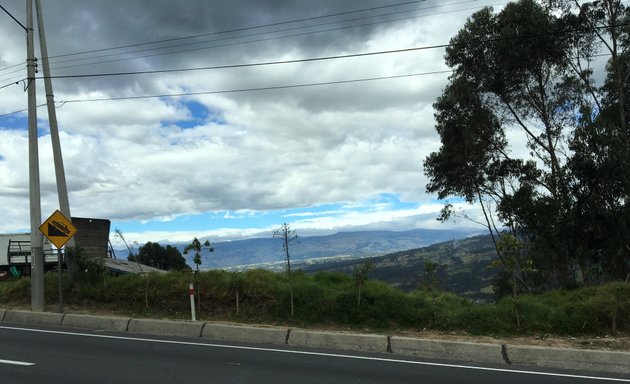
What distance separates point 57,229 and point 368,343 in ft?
30.2

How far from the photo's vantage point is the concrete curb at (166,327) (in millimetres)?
11383

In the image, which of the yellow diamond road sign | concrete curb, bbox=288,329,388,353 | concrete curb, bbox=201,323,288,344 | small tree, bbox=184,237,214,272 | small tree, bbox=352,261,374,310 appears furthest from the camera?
small tree, bbox=184,237,214,272

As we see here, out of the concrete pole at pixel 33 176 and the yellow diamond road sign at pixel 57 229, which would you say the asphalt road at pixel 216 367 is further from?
the concrete pole at pixel 33 176

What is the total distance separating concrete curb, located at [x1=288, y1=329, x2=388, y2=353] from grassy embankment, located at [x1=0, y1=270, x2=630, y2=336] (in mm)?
1258

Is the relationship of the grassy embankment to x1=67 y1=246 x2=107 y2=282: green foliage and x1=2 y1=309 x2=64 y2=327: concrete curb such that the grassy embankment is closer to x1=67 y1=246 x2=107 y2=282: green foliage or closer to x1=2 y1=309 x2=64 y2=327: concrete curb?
x1=67 y1=246 x2=107 y2=282: green foliage

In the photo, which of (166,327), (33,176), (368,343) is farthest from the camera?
(33,176)

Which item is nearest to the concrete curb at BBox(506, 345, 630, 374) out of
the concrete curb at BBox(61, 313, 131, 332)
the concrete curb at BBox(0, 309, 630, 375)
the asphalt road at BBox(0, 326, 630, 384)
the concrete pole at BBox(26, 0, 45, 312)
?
the concrete curb at BBox(0, 309, 630, 375)

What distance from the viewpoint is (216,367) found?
7789mm

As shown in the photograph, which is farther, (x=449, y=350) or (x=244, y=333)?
(x=244, y=333)

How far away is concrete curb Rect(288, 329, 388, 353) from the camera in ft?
32.1

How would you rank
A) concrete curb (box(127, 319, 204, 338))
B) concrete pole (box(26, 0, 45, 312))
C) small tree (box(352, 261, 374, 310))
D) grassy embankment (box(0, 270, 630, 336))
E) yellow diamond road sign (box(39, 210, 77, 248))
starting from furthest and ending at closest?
1. concrete pole (box(26, 0, 45, 312))
2. yellow diamond road sign (box(39, 210, 77, 248))
3. small tree (box(352, 261, 374, 310))
4. concrete curb (box(127, 319, 204, 338))
5. grassy embankment (box(0, 270, 630, 336))

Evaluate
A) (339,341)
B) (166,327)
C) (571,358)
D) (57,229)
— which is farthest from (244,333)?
(57,229)

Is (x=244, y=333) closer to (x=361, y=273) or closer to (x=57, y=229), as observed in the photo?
(x=361, y=273)

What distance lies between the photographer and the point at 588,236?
1795 cm
